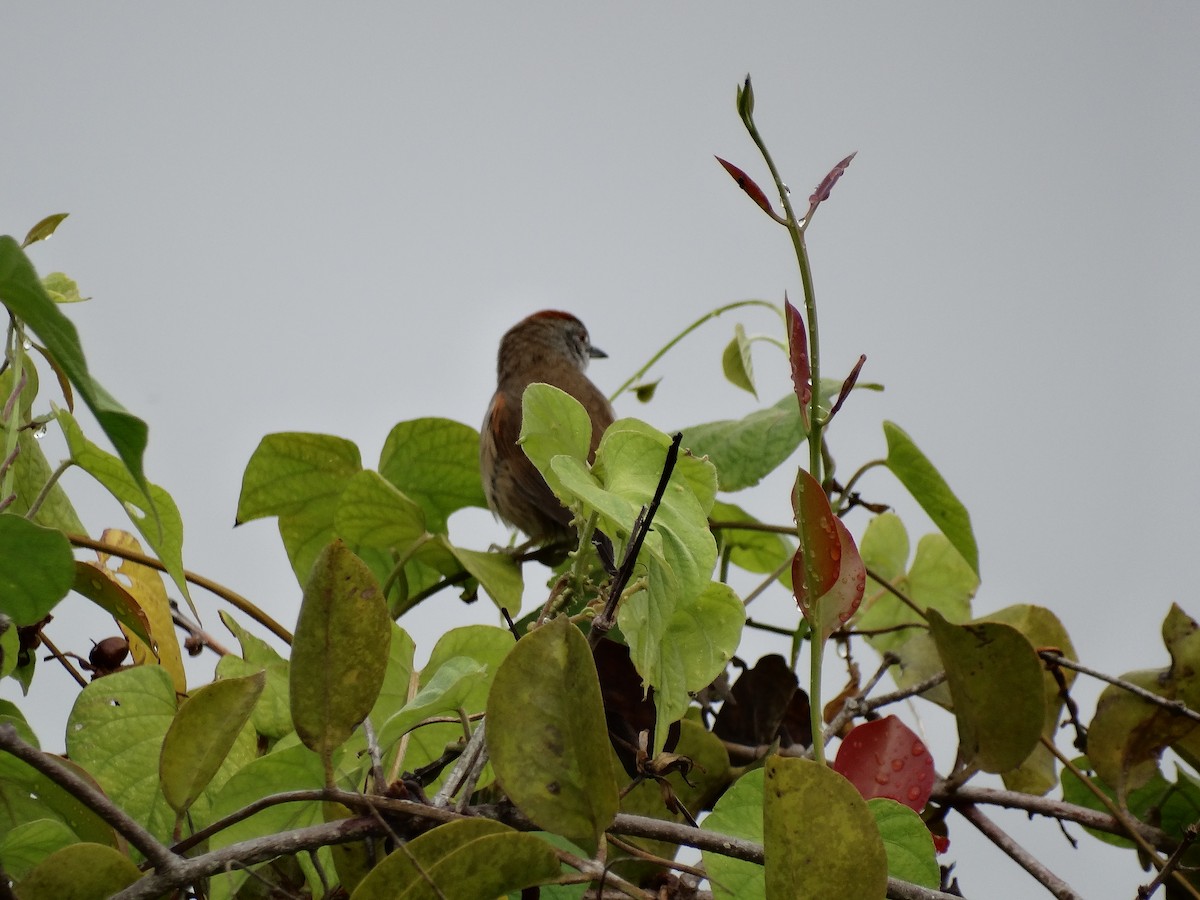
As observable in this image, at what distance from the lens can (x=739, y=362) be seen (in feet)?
5.38

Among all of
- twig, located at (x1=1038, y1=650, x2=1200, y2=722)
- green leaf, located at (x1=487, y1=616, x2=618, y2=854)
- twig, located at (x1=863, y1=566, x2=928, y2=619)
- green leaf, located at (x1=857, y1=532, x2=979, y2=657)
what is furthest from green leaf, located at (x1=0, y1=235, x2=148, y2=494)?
Answer: green leaf, located at (x1=857, y1=532, x2=979, y2=657)

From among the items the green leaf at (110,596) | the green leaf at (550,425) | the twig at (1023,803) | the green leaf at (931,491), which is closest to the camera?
the green leaf at (550,425)

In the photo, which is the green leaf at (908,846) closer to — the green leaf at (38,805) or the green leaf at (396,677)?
the green leaf at (396,677)

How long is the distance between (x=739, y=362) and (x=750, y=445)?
235 millimetres

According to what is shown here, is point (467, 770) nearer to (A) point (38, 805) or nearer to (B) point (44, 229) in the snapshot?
(A) point (38, 805)

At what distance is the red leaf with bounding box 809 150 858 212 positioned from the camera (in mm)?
857

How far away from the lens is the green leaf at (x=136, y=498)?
0.94 m

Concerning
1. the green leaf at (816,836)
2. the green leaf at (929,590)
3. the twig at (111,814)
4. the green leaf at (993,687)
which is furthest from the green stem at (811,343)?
the green leaf at (929,590)

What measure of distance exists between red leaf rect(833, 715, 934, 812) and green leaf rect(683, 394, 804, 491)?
488 millimetres

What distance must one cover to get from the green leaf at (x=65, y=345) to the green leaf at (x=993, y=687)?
686 millimetres

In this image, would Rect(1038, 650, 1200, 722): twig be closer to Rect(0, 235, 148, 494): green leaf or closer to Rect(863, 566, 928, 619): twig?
Rect(863, 566, 928, 619): twig

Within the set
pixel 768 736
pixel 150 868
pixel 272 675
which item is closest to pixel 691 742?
pixel 768 736

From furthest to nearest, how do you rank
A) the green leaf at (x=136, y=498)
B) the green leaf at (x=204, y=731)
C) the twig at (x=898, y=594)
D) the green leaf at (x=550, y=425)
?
the twig at (x=898, y=594) < the green leaf at (x=136, y=498) < the green leaf at (x=550, y=425) < the green leaf at (x=204, y=731)

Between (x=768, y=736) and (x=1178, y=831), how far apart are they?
0.46m
